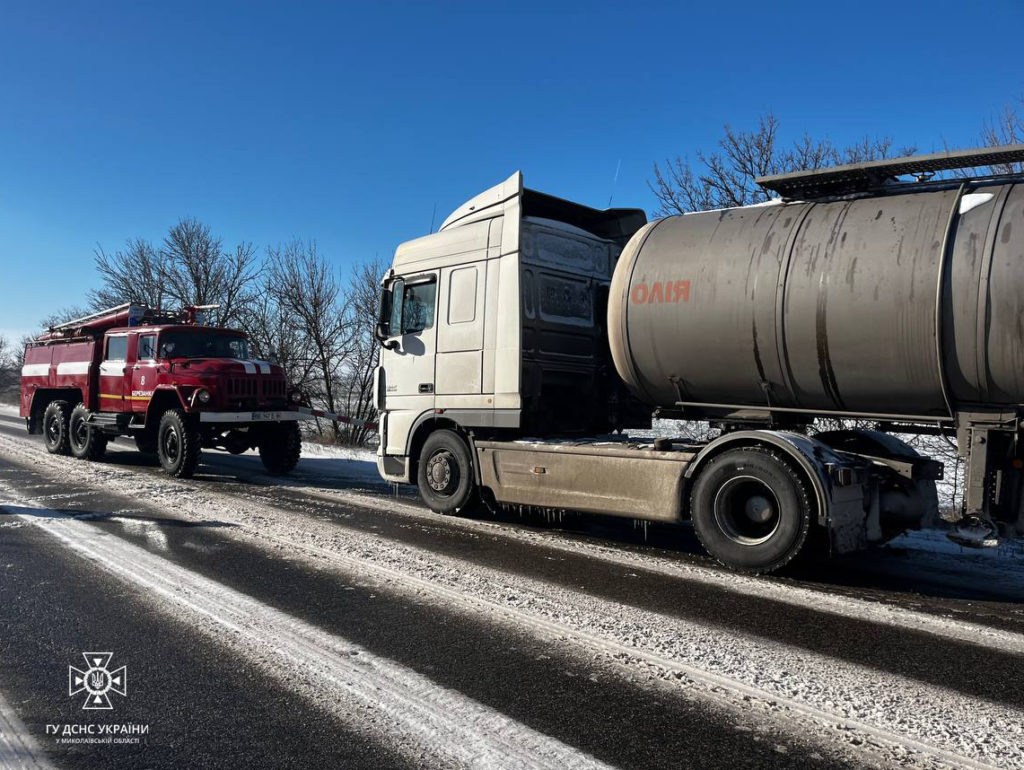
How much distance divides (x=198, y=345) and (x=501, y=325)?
7.06 m

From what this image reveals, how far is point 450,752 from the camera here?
114 inches

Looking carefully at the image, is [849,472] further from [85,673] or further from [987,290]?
[85,673]

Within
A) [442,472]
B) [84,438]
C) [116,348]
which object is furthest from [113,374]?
[442,472]

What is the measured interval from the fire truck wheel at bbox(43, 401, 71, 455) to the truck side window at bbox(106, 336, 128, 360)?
6.94ft

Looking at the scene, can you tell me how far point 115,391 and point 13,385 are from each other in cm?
5573

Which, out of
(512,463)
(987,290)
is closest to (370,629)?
(512,463)

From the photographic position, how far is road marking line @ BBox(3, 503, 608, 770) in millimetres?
2912

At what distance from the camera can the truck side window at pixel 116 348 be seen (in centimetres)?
1322

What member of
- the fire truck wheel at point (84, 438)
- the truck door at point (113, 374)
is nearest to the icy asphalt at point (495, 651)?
the truck door at point (113, 374)

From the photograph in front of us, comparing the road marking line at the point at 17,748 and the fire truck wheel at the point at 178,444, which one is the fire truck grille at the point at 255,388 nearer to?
the fire truck wheel at the point at 178,444

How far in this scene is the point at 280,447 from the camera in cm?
1255

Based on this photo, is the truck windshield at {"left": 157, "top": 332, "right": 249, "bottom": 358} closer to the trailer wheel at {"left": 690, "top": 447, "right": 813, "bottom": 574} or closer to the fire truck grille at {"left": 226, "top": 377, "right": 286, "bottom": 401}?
the fire truck grille at {"left": 226, "top": 377, "right": 286, "bottom": 401}

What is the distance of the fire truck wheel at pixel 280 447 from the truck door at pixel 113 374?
276 centimetres

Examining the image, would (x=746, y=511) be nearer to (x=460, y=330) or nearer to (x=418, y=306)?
(x=460, y=330)
